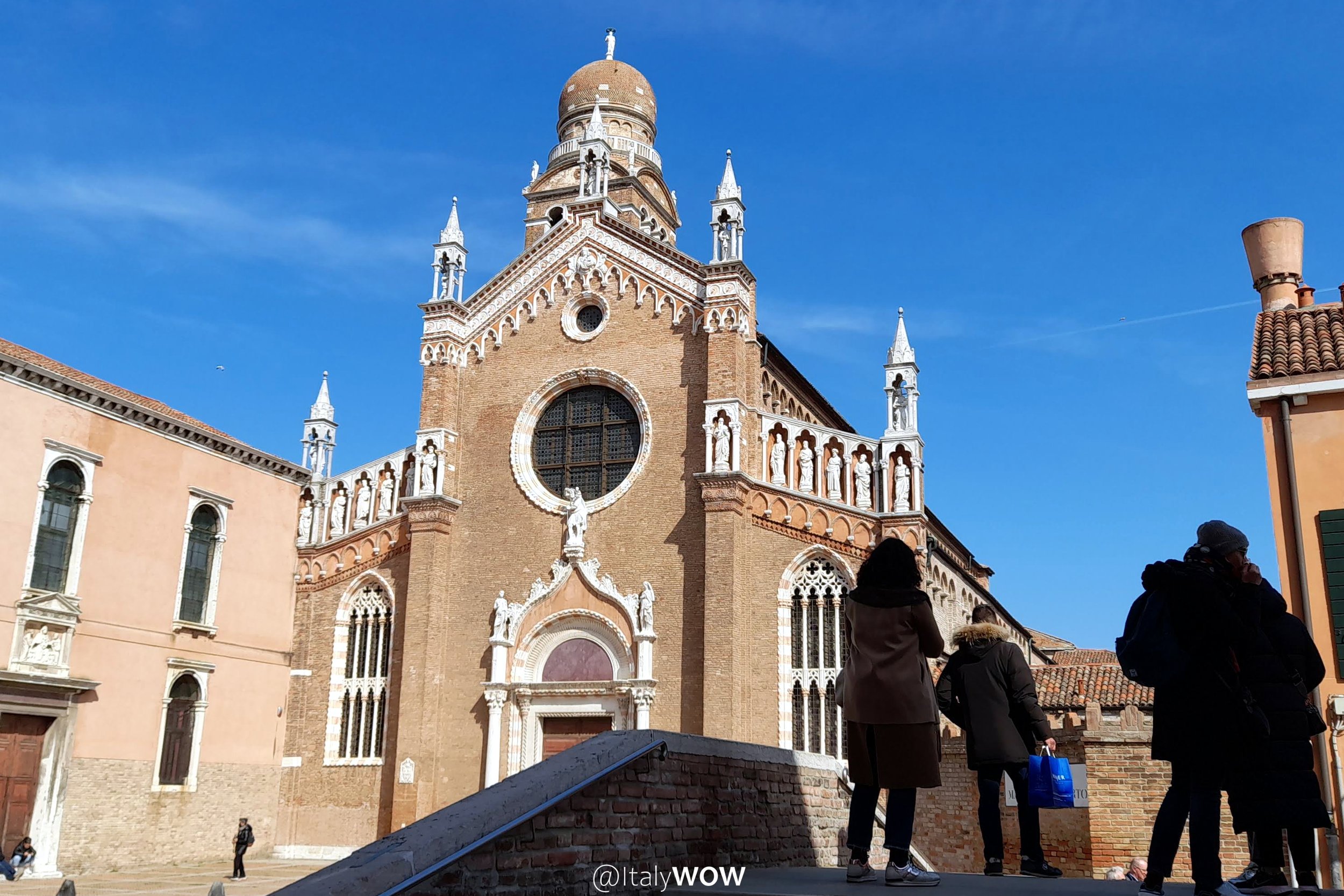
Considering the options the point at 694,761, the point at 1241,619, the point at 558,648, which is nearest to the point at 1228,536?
the point at 1241,619

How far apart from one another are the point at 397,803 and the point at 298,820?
273 cm

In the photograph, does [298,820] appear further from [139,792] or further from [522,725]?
[522,725]

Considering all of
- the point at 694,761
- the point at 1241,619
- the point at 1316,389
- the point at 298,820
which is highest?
the point at 1316,389

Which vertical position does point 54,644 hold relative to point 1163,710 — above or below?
above

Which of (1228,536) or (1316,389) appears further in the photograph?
(1316,389)

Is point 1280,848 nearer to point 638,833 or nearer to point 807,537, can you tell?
point 638,833

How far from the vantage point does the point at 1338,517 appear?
1351cm

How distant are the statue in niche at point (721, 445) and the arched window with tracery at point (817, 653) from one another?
2305 mm

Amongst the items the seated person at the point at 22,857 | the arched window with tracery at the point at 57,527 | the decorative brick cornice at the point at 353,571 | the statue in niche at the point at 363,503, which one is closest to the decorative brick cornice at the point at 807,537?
the decorative brick cornice at the point at 353,571

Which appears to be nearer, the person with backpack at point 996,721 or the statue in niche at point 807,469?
the person with backpack at point 996,721

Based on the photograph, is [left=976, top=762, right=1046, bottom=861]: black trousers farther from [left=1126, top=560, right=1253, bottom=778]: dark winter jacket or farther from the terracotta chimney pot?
the terracotta chimney pot

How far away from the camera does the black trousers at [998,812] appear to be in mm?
7082

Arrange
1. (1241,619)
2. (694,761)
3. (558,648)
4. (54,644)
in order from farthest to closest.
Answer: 1. (558,648)
2. (54,644)
3. (694,761)
4. (1241,619)

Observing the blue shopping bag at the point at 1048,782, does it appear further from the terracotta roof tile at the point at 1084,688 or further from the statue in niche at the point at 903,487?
the terracotta roof tile at the point at 1084,688
